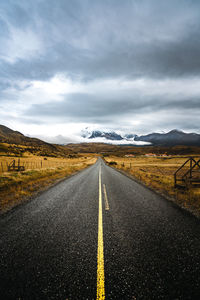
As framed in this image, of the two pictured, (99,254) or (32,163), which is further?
(32,163)

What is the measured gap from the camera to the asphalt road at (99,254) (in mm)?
→ 2393

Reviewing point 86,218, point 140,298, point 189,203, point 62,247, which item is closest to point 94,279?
point 140,298

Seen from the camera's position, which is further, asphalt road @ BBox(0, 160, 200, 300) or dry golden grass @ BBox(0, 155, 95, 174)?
dry golden grass @ BBox(0, 155, 95, 174)

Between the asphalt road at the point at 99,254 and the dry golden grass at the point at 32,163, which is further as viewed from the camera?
the dry golden grass at the point at 32,163

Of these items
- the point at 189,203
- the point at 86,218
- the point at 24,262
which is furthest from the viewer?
the point at 189,203

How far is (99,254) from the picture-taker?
3.27m

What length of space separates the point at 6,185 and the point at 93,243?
32.1 ft

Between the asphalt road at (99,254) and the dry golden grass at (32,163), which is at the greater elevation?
the asphalt road at (99,254)

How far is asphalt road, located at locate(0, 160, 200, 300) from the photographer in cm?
239

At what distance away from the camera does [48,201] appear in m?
7.10

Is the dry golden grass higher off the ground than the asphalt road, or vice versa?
the asphalt road

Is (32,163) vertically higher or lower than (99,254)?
lower

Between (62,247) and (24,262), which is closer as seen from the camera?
(24,262)

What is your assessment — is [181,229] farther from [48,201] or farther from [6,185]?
[6,185]
